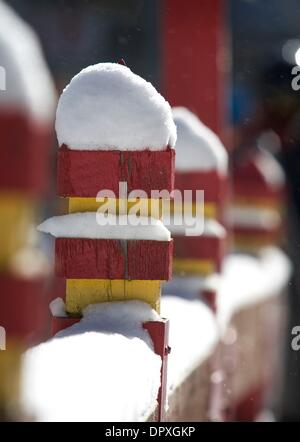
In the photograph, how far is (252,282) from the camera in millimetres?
6973

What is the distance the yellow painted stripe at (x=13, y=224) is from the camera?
1.47 metres

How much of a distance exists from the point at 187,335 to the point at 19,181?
279cm

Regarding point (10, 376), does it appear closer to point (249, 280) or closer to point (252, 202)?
point (249, 280)

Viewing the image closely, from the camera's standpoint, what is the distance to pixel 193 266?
513 centimetres

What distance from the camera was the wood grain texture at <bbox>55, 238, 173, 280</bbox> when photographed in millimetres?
2885

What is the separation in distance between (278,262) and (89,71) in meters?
5.98

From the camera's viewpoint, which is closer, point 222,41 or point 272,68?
point 222,41

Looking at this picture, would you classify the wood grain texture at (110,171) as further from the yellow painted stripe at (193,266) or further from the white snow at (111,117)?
the yellow painted stripe at (193,266)

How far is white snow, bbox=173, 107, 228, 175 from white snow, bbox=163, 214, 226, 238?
0.29m

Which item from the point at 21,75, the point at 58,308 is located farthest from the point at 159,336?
the point at 21,75

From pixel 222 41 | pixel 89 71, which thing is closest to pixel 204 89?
pixel 222 41

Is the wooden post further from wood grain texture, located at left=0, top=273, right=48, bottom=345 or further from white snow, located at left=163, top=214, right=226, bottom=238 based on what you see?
wood grain texture, located at left=0, top=273, right=48, bottom=345

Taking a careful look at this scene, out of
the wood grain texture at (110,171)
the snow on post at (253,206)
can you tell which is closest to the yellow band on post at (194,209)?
the wood grain texture at (110,171)

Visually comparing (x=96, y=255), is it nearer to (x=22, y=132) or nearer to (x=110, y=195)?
(x=110, y=195)
